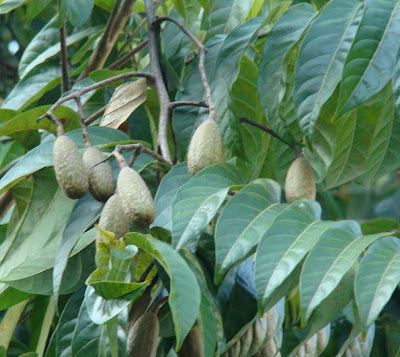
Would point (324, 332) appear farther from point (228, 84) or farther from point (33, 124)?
point (33, 124)

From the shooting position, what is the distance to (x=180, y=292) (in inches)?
23.5

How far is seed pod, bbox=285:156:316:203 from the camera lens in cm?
81

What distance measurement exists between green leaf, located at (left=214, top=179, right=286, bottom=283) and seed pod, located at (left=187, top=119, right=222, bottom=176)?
0.19ft

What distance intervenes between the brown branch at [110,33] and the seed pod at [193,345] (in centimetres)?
61

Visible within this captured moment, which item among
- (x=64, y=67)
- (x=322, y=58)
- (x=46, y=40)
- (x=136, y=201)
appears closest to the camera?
(x=136, y=201)

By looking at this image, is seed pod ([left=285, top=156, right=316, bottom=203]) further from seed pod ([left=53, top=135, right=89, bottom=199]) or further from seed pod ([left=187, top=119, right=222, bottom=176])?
seed pod ([left=53, top=135, right=89, bottom=199])

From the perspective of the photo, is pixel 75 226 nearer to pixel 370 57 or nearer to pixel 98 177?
pixel 98 177

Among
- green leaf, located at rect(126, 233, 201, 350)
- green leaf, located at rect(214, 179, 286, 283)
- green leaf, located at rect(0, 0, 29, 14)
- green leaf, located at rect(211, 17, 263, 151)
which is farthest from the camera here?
green leaf, located at rect(0, 0, 29, 14)

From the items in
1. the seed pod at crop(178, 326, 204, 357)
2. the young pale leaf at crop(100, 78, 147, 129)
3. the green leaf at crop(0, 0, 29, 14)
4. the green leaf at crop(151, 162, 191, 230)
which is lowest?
the seed pod at crop(178, 326, 204, 357)

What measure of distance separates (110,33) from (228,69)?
0.32 m

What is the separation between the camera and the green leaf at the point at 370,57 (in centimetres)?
75

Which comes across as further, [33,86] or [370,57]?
[33,86]

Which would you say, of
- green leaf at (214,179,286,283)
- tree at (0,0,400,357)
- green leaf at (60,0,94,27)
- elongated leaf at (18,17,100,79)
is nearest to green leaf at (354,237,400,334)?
tree at (0,0,400,357)

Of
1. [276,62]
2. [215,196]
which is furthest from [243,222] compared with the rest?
[276,62]
